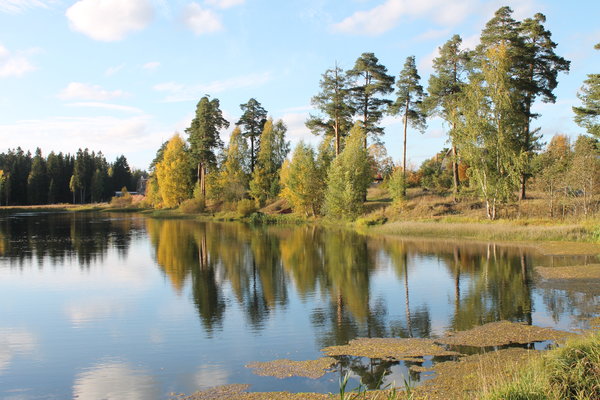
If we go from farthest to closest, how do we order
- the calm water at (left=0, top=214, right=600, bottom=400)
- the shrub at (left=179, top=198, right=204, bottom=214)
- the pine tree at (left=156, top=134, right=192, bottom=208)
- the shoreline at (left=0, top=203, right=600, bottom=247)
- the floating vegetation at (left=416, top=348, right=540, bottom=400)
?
the pine tree at (left=156, top=134, right=192, bottom=208)
the shrub at (left=179, top=198, right=204, bottom=214)
the shoreline at (left=0, top=203, right=600, bottom=247)
the calm water at (left=0, top=214, right=600, bottom=400)
the floating vegetation at (left=416, top=348, right=540, bottom=400)

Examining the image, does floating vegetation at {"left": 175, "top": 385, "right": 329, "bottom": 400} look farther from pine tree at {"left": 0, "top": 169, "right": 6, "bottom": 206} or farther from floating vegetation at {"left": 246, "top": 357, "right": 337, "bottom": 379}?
pine tree at {"left": 0, "top": 169, "right": 6, "bottom": 206}

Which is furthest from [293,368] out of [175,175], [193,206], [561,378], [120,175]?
[120,175]

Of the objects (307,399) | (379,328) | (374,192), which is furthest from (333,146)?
(307,399)

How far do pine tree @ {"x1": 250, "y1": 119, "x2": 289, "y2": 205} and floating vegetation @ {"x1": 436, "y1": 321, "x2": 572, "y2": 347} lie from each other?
53151 mm

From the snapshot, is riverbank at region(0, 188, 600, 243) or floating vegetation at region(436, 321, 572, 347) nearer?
floating vegetation at region(436, 321, 572, 347)

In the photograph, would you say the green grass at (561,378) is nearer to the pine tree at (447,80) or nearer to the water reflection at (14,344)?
the water reflection at (14,344)

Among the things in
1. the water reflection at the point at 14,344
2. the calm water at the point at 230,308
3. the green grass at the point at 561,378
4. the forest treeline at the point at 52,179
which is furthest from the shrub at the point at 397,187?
the forest treeline at the point at 52,179

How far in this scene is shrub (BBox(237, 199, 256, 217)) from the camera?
61.2 m

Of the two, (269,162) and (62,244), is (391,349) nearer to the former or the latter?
(62,244)

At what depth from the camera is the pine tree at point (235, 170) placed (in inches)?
2611

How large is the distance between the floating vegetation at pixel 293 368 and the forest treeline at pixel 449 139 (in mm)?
28830

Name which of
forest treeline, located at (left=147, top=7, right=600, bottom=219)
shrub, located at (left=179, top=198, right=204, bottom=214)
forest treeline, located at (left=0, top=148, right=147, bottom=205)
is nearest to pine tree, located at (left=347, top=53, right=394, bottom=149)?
forest treeline, located at (left=147, top=7, right=600, bottom=219)

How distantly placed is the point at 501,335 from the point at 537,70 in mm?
35250

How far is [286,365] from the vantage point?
1052cm
